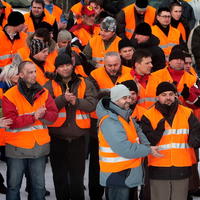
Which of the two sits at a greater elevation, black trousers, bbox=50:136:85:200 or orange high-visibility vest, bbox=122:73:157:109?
orange high-visibility vest, bbox=122:73:157:109

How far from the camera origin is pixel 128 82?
6984 mm

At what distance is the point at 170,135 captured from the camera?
639cm

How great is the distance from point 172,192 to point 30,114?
1.74 metres

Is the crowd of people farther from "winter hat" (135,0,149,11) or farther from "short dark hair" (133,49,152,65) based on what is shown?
"winter hat" (135,0,149,11)

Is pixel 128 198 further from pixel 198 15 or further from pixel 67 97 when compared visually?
pixel 198 15

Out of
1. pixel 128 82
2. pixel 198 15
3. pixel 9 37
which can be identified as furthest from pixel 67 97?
pixel 198 15

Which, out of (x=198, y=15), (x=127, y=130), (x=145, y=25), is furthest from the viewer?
(x=198, y=15)

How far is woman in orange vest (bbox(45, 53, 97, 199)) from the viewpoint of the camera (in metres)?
7.08

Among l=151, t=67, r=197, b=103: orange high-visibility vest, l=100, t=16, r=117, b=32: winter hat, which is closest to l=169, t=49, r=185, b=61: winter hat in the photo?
l=151, t=67, r=197, b=103: orange high-visibility vest

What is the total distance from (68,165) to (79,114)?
2.06 ft

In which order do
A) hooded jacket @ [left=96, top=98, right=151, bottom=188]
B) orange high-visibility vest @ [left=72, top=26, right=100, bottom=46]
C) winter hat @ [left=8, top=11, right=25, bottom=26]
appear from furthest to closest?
orange high-visibility vest @ [left=72, top=26, right=100, bottom=46]
winter hat @ [left=8, top=11, right=25, bottom=26]
hooded jacket @ [left=96, top=98, right=151, bottom=188]

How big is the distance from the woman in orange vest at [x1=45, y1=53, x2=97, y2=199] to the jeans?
409mm

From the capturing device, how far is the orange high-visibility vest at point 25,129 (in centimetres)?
667

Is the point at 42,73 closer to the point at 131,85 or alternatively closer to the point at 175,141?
the point at 131,85
